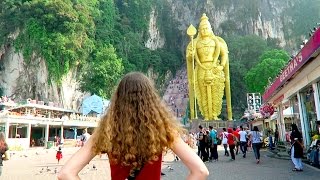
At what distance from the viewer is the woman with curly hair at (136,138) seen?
134 cm

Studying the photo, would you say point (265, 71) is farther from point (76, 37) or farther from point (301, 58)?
point (301, 58)

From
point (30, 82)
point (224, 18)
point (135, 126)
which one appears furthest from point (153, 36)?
point (135, 126)

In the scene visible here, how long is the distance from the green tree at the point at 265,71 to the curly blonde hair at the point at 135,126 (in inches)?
1176

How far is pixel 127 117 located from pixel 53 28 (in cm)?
3129

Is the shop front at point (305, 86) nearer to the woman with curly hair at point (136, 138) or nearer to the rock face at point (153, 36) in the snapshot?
the woman with curly hair at point (136, 138)

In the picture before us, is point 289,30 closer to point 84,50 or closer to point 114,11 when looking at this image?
point 114,11

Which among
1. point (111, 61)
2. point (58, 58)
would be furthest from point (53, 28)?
point (111, 61)

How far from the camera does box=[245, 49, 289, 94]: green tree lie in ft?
99.6

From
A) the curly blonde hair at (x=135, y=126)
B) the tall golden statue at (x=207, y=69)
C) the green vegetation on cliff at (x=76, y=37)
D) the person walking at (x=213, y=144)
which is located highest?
the green vegetation on cliff at (x=76, y=37)

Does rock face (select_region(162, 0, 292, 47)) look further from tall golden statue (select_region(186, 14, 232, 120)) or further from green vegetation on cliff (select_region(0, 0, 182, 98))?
tall golden statue (select_region(186, 14, 232, 120))

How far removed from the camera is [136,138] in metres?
1.42

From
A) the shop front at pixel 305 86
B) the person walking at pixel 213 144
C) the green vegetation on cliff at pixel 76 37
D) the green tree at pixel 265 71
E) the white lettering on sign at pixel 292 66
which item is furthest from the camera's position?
the green tree at pixel 265 71

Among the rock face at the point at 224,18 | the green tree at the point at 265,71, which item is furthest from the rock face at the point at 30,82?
the green tree at the point at 265,71

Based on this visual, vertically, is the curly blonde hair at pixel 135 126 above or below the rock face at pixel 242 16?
below
